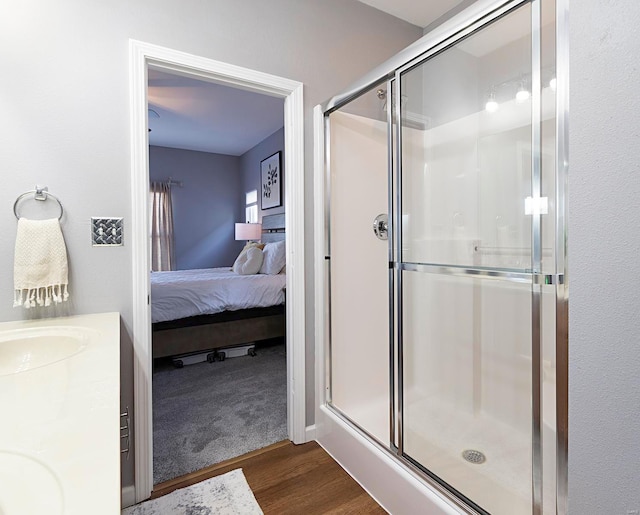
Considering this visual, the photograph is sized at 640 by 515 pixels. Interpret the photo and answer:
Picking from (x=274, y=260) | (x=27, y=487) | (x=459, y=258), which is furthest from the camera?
(x=274, y=260)

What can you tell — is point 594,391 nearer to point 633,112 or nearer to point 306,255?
point 633,112

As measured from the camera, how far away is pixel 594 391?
786 mm

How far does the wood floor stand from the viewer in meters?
1.58

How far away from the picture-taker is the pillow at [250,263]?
13.9 feet

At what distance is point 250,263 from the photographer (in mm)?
4246

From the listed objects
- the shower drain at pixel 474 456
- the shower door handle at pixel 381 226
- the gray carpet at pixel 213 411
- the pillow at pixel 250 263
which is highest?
the shower door handle at pixel 381 226

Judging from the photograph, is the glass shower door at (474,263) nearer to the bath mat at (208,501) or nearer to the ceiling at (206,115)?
the bath mat at (208,501)

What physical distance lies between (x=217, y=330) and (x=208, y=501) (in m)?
2.01

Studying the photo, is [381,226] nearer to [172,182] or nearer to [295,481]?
[295,481]

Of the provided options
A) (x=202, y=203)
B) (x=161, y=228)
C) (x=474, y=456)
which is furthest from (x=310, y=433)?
(x=202, y=203)

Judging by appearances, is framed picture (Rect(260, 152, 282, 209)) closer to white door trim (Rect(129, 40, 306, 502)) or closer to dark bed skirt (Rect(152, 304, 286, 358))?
dark bed skirt (Rect(152, 304, 286, 358))

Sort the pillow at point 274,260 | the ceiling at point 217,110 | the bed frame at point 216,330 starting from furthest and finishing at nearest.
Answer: the pillow at point 274,260 → the bed frame at point 216,330 → the ceiling at point 217,110

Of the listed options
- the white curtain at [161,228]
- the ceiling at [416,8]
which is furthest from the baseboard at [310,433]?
the white curtain at [161,228]

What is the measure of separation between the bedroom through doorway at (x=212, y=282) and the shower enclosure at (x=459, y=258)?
74 centimetres
